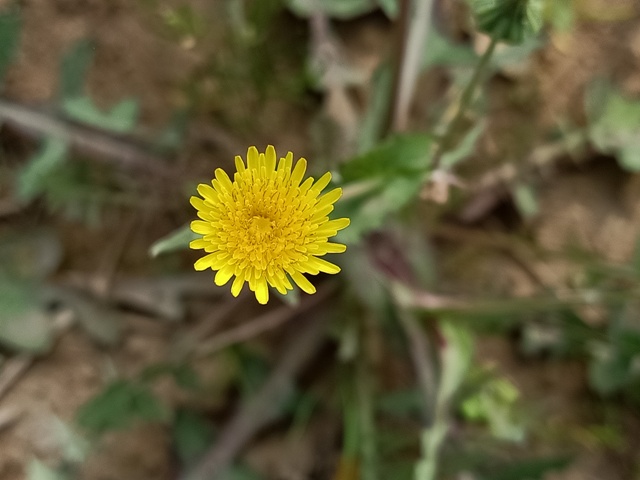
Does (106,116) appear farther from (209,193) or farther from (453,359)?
(453,359)

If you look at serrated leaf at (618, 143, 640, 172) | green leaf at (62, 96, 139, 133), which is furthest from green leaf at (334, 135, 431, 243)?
serrated leaf at (618, 143, 640, 172)

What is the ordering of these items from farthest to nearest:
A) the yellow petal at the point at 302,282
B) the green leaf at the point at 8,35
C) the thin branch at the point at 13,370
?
the thin branch at the point at 13,370 < the green leaf at the point at 8,35 < the yellow petal at the point at 302,282

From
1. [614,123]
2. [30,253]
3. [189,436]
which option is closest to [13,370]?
[30,253]

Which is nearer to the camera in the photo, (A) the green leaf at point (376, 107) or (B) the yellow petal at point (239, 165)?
(B) the yellow petal at point (239, 165)

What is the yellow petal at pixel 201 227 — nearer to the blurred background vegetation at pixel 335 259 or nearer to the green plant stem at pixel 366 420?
the blurred background vegetation at pixel 335 259

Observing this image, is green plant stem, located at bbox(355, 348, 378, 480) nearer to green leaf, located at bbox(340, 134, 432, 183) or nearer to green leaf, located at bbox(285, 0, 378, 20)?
green leaf, located at bbox(340, 134, 432, 183)

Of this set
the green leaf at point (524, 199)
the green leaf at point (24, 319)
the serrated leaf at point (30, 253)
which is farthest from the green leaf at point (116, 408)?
the green leaf at point (524, 199)
